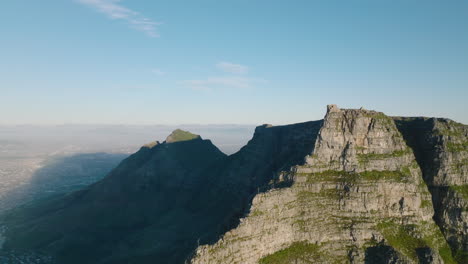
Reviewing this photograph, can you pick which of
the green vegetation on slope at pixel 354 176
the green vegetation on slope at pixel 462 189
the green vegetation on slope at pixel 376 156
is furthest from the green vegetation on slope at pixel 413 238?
the green vegetation on slope at pixel 376 156

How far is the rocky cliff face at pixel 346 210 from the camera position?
70.4 meters

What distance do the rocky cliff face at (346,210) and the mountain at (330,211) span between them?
23 centimetres

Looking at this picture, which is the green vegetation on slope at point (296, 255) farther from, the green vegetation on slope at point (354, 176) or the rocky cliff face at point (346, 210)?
the green vegetation on slope at point (354, 176)

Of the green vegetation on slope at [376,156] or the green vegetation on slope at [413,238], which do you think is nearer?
the green vegetation on slope at [413,238]

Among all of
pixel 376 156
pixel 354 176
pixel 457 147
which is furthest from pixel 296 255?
pixel 457 147

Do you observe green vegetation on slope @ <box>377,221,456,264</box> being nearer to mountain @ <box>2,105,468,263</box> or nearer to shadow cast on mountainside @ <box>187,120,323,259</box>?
mountain @ <box>2,105,468,263</box>

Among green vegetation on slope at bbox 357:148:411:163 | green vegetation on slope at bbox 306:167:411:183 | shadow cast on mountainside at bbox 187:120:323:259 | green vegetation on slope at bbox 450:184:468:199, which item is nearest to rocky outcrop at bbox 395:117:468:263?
green vegetation on slope at bbox 450:184:468:199

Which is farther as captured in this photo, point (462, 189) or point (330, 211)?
point (462, 189)

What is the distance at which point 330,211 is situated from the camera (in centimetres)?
7831

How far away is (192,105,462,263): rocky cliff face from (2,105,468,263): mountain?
23 cm

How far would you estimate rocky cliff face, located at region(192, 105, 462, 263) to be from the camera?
231 feet

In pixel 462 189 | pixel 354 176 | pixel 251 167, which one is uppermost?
pixel 354 176

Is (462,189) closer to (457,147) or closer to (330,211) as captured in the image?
(457,147)

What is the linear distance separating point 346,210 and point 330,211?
3.76 meters
